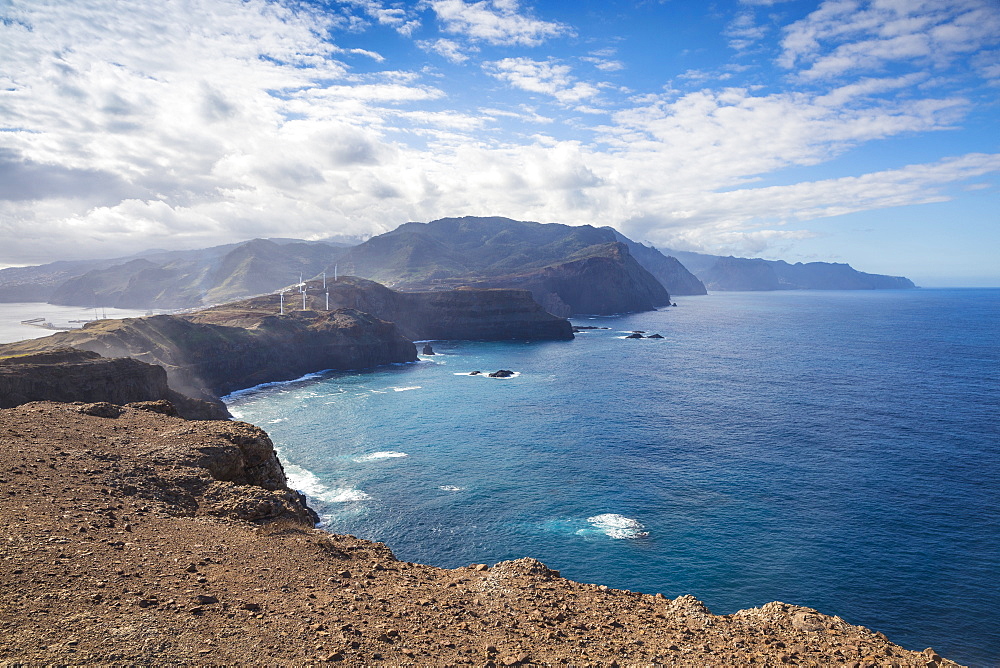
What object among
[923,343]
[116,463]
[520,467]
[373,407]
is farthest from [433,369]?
[923,343]

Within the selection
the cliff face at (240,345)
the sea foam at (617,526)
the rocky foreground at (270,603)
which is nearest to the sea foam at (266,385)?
the cliff face at (240,345)

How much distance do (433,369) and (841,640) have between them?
117 meters

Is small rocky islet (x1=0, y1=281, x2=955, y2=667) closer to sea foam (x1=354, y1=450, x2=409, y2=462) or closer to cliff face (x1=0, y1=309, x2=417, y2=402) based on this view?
sea foam (x1=354, y1=450, x2=409, y2=462)

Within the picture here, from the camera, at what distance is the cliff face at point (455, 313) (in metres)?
186

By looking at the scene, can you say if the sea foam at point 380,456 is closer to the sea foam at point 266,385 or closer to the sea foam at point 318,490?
the sea foam at point 318,490

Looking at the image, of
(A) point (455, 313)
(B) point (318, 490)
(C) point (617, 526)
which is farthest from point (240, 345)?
(C) point (617, 526)

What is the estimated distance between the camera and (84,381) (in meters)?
57.2

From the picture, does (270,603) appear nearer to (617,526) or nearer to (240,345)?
(617,526)

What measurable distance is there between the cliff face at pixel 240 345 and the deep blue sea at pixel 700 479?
347 inches

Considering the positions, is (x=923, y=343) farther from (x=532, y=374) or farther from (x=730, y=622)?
(x=730, y=622)

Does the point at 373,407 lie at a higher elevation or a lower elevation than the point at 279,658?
lower

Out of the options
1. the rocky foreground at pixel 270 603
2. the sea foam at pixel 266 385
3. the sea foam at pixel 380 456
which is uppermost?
the rocky foreground at pixel 270 603

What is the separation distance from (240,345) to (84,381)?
57142 millimetres

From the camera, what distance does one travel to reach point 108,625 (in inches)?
587
